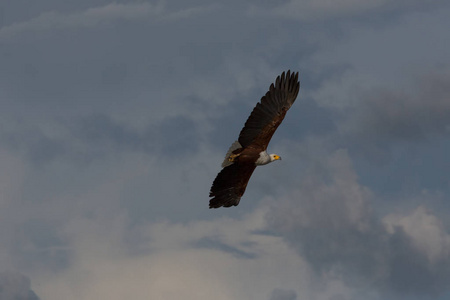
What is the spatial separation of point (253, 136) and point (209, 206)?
3601 millimetres

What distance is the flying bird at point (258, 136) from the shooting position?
171 ft

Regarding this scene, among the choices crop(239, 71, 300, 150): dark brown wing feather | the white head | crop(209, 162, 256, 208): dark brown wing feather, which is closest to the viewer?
crop(239, 71, 300, 150): dark brown wing feather

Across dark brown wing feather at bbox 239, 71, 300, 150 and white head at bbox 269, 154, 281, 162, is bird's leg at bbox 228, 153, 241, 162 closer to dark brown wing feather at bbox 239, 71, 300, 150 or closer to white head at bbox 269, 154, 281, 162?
dark brown wing feather at bbox 239, 71, 300, 150

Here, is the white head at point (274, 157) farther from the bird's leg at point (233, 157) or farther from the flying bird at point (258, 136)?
the bird's leg at point (233, 157)

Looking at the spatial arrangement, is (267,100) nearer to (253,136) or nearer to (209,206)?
(253,136)

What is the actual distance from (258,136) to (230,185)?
2.54 m

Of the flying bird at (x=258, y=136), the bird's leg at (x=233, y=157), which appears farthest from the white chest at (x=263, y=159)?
the bird's leg at (x=233, y=157)

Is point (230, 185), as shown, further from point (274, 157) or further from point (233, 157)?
point (274, 157)

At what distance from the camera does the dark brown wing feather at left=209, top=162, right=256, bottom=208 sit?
5312 centimetres

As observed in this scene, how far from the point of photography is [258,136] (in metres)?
52.4

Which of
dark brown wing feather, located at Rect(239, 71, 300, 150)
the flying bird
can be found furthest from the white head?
dark brown wing feather, located at Rect(239, 71, 300, 150)

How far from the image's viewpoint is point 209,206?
177ft

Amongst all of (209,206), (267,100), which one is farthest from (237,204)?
(267,100)

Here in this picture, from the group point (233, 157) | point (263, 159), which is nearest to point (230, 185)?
point (233, 157)
